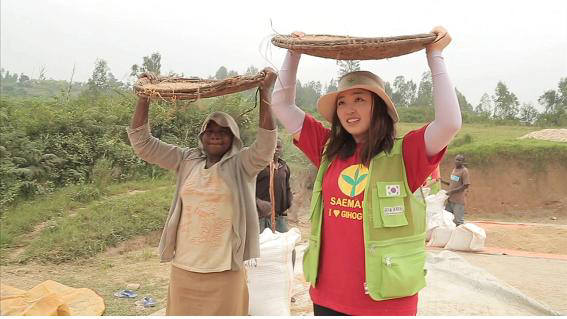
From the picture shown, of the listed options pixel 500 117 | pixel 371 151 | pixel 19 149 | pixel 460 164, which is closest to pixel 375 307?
pixel 371 151

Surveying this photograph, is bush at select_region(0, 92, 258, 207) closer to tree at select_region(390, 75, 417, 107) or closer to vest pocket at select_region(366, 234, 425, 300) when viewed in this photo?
vest pocket at select_region(366, 234, 425, 300)

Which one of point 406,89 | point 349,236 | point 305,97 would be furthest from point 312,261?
point 406,89

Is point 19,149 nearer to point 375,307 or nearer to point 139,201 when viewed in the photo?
point 139,201

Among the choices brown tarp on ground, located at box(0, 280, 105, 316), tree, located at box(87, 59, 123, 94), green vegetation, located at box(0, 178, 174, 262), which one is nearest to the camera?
brown tarp on ground, located at box(0, 280, 105, 316)

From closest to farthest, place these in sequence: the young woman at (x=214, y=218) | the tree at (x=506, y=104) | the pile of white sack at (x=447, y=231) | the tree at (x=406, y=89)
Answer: the young woman at (x=214, y=218) → the pile of white sack at (x=447, y=231) → the tree at (x=506, y=104) → the tree at (x=406, y=89)

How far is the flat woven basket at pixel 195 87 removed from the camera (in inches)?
84.1

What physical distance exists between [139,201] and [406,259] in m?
7.32

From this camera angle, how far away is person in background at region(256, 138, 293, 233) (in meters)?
4.64

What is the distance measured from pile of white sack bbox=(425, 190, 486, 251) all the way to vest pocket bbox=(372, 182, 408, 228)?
5.34 metres

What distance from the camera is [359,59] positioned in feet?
6.51

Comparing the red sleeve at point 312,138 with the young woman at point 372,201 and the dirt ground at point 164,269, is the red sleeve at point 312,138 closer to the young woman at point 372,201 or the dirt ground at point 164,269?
the young woman at point 372,201

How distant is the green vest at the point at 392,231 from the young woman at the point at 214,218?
728 millimetres

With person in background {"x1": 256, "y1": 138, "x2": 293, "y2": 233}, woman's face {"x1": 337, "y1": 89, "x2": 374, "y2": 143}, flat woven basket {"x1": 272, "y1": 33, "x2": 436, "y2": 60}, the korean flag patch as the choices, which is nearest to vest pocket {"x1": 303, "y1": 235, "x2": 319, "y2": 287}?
the korean flag patch

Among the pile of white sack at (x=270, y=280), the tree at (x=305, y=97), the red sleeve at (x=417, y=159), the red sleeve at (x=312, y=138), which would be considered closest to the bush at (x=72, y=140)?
the tree at (x=305, y=97)
